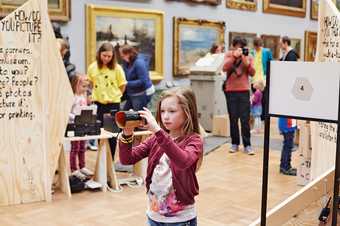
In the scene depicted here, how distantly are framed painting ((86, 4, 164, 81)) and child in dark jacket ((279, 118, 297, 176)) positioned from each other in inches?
129

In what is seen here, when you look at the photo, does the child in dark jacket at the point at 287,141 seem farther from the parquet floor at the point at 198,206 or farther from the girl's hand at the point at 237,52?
the girl's hand at the point at 237,52

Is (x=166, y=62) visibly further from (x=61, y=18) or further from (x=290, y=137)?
(x=290, y=137)

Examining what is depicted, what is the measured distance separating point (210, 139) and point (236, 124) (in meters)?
1.26

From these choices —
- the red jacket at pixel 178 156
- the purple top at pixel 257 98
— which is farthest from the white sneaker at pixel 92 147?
the red jacket at pixel 178 156

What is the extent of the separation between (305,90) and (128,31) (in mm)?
5848

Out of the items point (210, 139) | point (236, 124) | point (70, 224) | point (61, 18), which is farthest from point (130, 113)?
point (210, 139)

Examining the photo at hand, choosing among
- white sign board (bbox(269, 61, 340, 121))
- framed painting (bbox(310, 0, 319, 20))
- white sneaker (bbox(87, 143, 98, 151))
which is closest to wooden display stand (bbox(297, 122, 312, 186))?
white sign board (bbox(269, 61, 340, 121))

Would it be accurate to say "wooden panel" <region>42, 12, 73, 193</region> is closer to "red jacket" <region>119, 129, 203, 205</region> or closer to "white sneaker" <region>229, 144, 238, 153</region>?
"red jacket" <region>119, 129, 203, 205</region>

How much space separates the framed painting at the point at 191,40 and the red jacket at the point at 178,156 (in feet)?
22.9

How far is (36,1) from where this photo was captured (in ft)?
15.2

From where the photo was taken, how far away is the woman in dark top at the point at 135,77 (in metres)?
6.39

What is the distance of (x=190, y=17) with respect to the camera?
953cm

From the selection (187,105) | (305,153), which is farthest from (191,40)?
(187,105)

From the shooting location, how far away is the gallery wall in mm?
7770
